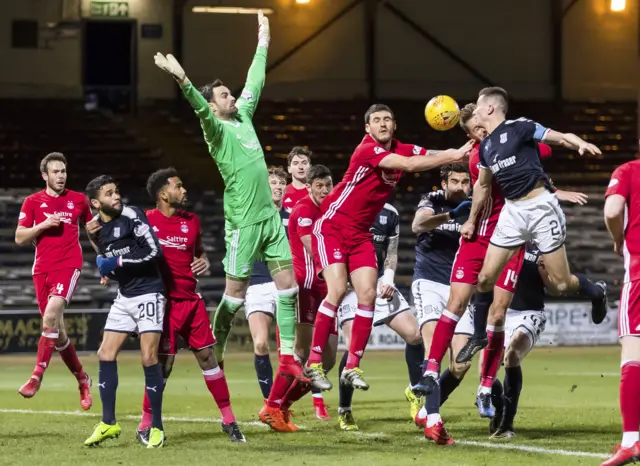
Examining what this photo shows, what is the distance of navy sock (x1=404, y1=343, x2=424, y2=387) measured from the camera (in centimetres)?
1087

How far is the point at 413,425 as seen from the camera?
10180 millimetres

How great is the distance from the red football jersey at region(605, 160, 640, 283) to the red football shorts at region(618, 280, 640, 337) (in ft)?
0.19

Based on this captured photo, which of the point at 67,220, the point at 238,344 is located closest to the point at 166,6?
the point at 238,344

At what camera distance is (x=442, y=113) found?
952cm

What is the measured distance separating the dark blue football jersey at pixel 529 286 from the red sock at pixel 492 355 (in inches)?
17.4

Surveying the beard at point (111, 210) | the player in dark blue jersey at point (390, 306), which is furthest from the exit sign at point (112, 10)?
the beard at point (111, 210)

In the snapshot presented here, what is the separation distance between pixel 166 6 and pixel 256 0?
2.15 metres

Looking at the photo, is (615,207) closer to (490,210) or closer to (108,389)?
(490,210)

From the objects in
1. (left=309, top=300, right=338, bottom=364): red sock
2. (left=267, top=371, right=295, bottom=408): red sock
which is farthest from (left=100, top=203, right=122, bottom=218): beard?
(left=267, top=371, right=295, bottom=408): red sock

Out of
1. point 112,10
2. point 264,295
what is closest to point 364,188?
point 264,295

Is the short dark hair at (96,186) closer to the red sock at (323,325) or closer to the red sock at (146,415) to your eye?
the red sock at (146,415)

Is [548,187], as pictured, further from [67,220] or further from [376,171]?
[67,220]

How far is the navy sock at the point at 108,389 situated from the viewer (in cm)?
900

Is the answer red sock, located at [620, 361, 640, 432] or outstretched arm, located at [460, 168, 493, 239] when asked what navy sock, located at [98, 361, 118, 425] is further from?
red sock, located at [620, 361, 640, 432]
